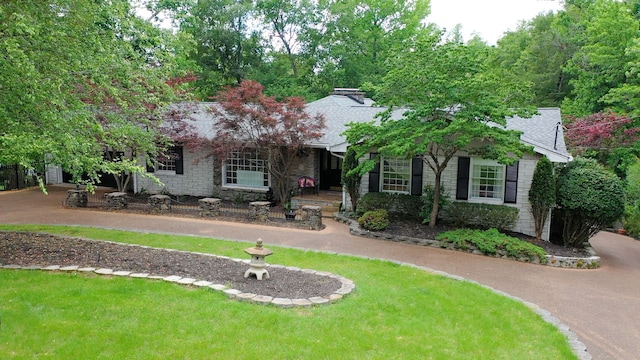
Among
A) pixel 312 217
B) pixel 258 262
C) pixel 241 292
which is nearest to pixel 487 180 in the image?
pixel 312 217

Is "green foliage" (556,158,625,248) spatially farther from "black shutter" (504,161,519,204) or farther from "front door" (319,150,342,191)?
"front door" (319,150,342,191)

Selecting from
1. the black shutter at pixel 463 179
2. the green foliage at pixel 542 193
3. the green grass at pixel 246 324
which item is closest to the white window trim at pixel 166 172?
the green grass at pixel 246 324

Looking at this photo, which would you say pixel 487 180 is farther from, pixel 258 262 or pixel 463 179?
pixel 258 262

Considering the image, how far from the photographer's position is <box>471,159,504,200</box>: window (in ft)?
43.6

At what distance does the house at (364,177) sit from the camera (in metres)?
13.0

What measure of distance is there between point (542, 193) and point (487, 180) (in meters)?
1.73

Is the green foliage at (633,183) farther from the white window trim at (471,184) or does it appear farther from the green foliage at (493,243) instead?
the green foliage at (493,243)

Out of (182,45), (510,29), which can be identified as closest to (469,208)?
(182,45)

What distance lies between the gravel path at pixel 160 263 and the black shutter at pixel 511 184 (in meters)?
7.62

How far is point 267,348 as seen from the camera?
5.20 metres

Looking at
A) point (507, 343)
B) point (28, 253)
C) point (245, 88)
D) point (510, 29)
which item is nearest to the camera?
point (507, 343)

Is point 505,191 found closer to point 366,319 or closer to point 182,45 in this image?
point 366,319

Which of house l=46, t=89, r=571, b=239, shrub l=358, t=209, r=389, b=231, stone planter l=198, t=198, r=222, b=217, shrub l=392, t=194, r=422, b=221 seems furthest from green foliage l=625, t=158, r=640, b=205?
stone planter l=198, t=198, r=222, b=217

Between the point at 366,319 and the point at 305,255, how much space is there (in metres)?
3.92
